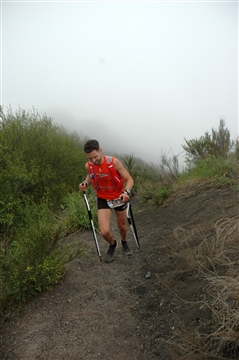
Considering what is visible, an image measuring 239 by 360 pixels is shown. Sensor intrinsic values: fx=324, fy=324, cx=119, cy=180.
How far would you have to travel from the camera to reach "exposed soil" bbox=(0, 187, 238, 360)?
11.1ft

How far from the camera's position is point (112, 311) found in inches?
157

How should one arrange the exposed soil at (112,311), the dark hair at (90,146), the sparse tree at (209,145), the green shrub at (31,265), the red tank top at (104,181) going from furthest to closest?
1. the sparse tree at (209,145)
2. the red tank top at (104,181)
3. the dark hair at (90,146)
4. the green shrub at (31,265)
5. the exposed soil at (112,311)

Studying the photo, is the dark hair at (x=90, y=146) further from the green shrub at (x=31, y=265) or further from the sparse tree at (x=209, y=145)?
the sparse tree at (x=209, y=145)

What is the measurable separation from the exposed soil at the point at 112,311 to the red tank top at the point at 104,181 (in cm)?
117

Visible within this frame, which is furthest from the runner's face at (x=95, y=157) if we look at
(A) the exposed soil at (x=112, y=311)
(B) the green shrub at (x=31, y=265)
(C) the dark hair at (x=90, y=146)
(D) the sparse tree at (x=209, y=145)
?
(D) the sparse tree at (x=209, y=145)

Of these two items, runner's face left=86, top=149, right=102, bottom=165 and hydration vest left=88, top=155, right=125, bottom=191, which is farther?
hydration vest left=88, top=155, right=125, bottom=191

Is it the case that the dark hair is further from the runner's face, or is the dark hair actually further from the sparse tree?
the sparse tree

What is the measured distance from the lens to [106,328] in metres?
3.67

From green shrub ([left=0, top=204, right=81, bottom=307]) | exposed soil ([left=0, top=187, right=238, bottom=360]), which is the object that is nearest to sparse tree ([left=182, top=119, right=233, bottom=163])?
exposed soil ([left=0, top=187, right=238, bottom=360])

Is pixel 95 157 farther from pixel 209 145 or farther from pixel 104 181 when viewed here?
pixel 209 145

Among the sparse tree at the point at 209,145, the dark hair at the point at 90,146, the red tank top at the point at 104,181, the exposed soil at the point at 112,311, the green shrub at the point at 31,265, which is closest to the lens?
the exposed soil at the point at 112,311

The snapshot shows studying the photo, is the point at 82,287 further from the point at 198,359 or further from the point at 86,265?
the point at 198,359

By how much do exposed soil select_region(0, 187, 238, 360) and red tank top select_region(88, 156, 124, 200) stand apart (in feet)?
3.85

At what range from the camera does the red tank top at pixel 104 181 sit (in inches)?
199
